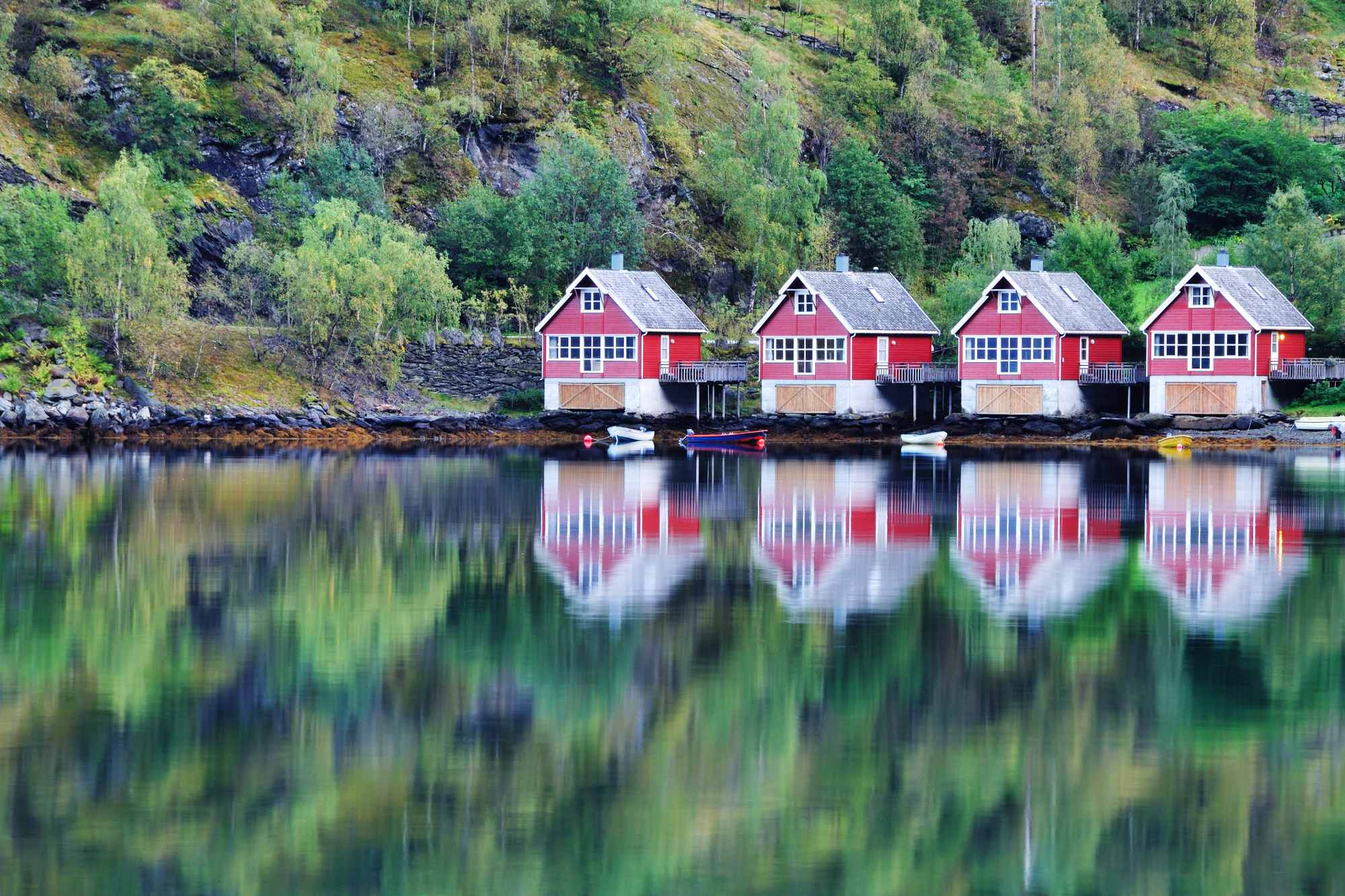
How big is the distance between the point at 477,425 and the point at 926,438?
19.7 meters

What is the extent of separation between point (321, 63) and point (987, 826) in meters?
82.8

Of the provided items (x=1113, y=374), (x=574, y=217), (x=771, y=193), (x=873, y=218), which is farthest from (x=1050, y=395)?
(x=873, y=218)

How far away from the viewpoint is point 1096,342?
7869cm

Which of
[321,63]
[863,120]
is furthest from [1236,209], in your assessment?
[321,63]

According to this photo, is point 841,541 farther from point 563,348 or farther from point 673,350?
point 673,350

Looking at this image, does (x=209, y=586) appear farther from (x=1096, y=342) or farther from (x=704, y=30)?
(x=704, y=30)

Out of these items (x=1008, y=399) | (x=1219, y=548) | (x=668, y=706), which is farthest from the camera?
(x=1008, y=399)

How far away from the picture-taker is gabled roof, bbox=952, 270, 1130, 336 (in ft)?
252

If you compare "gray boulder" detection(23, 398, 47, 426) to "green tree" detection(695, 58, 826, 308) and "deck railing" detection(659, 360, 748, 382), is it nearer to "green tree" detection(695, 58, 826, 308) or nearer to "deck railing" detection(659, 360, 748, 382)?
"deck railing" detection(659, 360, 748, 382)

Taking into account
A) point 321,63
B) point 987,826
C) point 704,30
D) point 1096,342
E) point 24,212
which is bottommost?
point 987,826

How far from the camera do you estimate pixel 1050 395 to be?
77.1 m

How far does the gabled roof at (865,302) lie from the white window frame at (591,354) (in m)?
7.30

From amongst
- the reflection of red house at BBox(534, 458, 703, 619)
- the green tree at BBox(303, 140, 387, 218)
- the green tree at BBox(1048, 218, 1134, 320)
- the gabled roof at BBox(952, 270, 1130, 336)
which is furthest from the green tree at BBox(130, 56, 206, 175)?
the green tree at BBox(1048, 218, 1134, 320)

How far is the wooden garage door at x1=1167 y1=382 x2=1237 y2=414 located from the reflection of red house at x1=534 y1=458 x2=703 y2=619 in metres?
29.7
